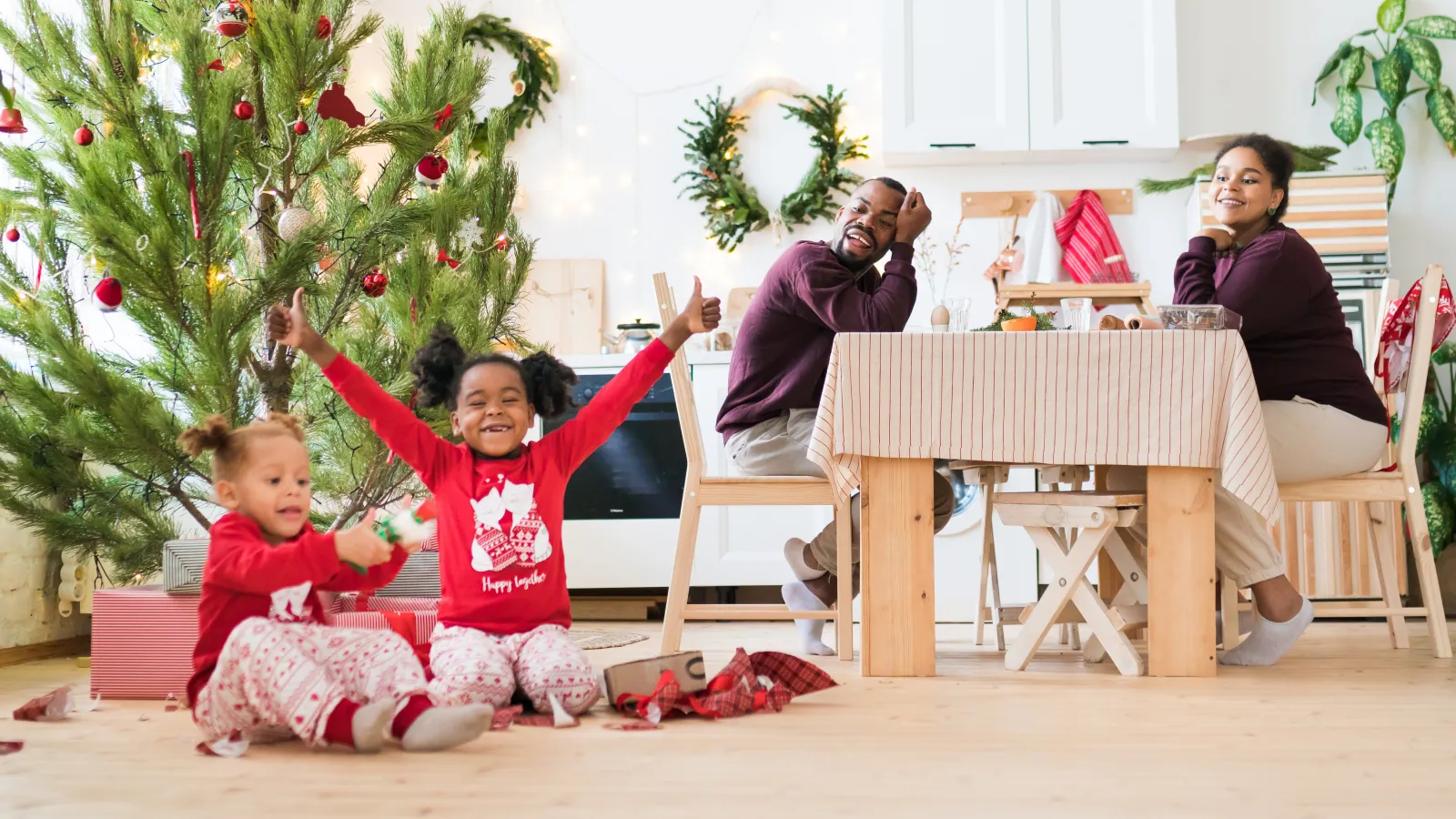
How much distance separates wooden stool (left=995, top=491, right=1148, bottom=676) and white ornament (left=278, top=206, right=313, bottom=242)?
143 centimetres

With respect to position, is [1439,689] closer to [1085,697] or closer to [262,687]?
[1085,697]

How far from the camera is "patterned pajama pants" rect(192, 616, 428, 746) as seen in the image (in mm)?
1611

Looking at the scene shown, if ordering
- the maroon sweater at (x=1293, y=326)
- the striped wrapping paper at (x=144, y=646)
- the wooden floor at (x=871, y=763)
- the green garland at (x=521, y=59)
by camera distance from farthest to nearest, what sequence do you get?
the green garland at (x=521, y=59) < the maroon sweater at (x=1293, y=326) < the striped wrapping paper at (x=144, y=646) < the wooden floor at (x=871, y=763)

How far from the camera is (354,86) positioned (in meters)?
4.66

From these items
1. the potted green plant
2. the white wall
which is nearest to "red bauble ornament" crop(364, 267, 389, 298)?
the white wall

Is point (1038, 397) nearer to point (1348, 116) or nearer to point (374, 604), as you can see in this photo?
point (374, 604)

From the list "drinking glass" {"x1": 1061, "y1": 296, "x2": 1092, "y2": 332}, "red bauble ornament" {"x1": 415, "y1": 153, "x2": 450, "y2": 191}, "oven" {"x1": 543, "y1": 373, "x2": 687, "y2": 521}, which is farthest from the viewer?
"oven" {"x1": 543, "y1": 373, "x2": 687, "y2": 521}

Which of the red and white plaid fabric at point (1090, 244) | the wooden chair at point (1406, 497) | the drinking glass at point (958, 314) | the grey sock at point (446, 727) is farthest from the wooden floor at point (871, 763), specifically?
the red and white plaid fabric at point (1090, 244)

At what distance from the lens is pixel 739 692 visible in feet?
6.39

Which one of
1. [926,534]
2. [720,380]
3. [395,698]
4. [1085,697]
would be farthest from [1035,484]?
[395,698]

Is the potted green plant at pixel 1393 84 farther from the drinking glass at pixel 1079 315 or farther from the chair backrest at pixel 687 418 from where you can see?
the chair backrest at pixel 687 418

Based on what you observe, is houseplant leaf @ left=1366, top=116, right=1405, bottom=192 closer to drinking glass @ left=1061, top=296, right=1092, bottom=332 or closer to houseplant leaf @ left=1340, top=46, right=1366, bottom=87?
houseplant leaf @ left=1340, top=46, right=1366, bottom=87

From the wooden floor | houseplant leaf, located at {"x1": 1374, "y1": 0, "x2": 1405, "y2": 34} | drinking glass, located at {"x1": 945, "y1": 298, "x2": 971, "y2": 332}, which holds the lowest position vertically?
the wooden floor

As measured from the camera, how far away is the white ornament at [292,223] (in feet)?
7.68
